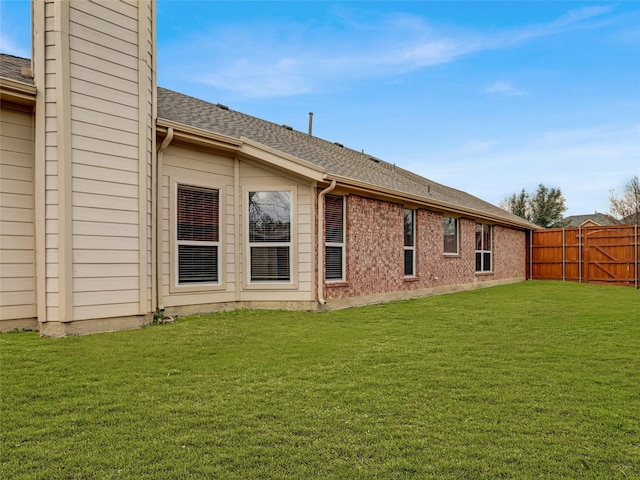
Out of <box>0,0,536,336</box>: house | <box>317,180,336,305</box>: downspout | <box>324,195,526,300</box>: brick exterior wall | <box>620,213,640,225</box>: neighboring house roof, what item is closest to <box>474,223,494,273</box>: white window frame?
<box>324,195,526,300</box>: brick exterior wall

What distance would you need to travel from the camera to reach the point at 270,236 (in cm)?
876

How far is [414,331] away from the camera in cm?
686

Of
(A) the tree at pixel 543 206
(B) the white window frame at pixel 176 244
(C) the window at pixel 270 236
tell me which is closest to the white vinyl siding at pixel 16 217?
(B) the white window frame at pixel 176 244

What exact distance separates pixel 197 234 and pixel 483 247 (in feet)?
40.0

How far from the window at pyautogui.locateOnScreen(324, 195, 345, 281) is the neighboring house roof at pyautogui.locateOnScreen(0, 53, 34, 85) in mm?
5597

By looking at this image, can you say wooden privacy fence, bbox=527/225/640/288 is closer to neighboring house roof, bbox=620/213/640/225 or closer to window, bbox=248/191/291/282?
window, bbox=248/191/291/282

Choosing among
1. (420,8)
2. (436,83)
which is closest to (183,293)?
(420,8)

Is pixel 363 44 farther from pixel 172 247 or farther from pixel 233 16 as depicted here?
pixel 172 247

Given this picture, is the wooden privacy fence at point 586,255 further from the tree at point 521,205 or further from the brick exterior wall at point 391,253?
the tree at point 521,205

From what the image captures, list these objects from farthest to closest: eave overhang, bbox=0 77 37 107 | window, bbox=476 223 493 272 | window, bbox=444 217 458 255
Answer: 1. window, bbox=476 223 493 272
2. window, bbox=444 217 458 255
3. eave overhang, bbox=0 77 37 107

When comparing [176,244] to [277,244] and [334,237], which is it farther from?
[334,237]

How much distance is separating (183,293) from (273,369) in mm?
3776

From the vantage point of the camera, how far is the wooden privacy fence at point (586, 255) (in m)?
17.3

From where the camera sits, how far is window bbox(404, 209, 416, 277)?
11.8 m
